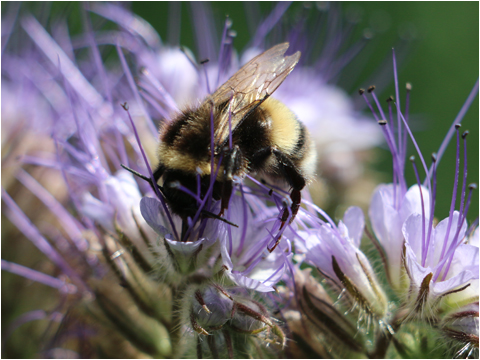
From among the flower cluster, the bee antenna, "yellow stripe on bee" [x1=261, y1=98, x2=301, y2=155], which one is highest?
"yellow stripe on bee" [x1=261, y1=98, x2=301, y2=155]

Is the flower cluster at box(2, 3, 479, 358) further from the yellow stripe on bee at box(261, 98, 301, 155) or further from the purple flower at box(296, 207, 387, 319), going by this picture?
the yellow stripe on bee at box(261, 98, 301, 155)

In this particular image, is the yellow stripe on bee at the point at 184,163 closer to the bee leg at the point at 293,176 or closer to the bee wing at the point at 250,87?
the bee wing at the point at 250,87

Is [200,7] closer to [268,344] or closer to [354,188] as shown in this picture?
[354,188]

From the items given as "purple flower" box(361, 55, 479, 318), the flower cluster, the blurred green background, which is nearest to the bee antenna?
the flower cluster

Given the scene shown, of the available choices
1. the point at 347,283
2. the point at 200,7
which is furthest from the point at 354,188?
the point at 347,283

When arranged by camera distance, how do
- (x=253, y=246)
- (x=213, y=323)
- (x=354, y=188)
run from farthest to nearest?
(x=354, y=188)
(x=253, y=246)
(x=213, y=323)

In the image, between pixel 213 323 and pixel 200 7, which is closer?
pixel 213 323

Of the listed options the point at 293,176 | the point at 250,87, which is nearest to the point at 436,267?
the point at 293,176

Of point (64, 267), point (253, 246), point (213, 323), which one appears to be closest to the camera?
point (213, 323)

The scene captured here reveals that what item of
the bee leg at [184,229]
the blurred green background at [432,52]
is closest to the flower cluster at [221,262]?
the bee leg at [184,229]
